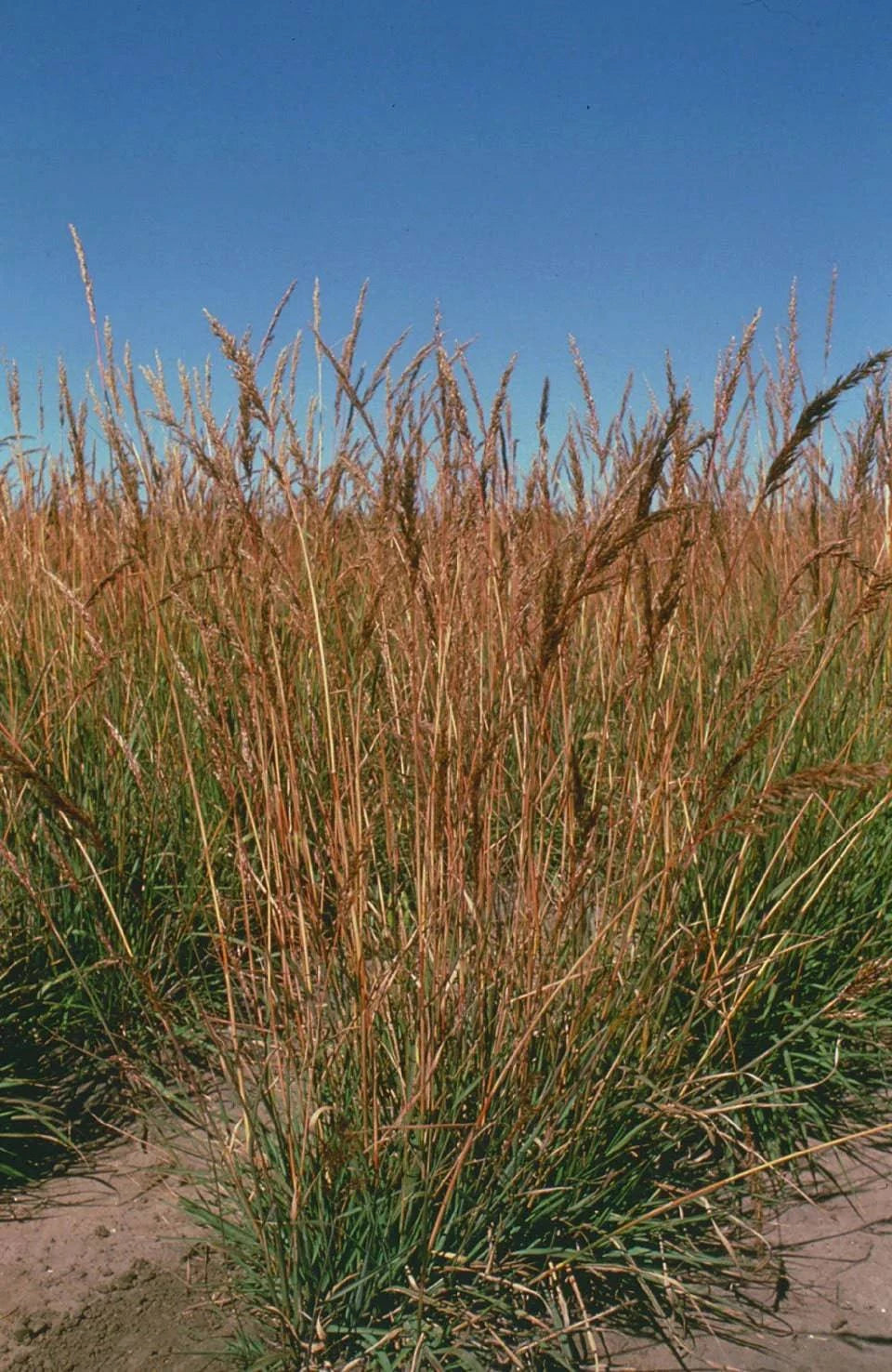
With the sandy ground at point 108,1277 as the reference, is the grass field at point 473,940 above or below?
above

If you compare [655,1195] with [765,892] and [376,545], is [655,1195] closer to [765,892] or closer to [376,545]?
[765,892]

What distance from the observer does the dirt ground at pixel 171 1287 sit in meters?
1.77

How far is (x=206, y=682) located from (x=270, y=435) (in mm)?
1715

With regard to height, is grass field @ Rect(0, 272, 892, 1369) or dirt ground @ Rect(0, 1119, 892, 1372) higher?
grass field @ Rect(0, 272, 892, 1369)

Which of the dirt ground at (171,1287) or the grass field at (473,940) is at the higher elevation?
the grass field at (473,940)

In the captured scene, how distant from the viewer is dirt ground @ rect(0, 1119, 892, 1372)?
1767 mm

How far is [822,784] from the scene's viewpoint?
152 cm

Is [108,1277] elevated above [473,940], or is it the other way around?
[473,940]

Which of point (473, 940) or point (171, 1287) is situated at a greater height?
point (473, 940)

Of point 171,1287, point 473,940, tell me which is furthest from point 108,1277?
point 473,940

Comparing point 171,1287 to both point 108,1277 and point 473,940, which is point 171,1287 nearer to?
point 108,1277

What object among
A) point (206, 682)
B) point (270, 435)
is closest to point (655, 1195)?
point (270, 435)

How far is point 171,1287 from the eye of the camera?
191 centimetres

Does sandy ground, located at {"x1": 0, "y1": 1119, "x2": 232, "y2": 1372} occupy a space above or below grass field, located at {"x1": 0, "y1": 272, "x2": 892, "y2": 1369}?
below
